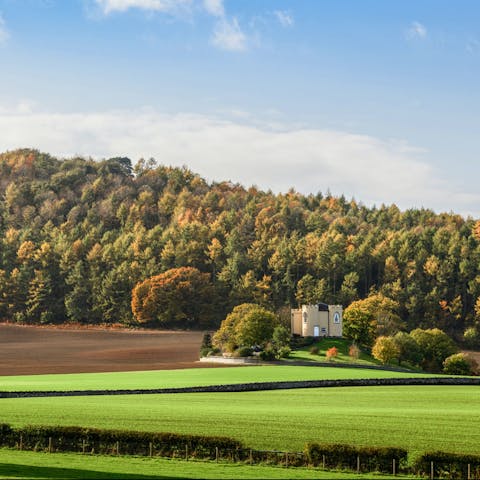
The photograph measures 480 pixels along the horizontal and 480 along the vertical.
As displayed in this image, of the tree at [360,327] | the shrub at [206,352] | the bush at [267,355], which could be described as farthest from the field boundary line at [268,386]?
the shrub at [206,352]

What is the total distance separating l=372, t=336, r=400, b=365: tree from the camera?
104 metres

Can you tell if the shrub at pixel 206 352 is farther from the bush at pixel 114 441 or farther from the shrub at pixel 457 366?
the bush at pixel 114 441

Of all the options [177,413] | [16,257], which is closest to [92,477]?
[177,413]

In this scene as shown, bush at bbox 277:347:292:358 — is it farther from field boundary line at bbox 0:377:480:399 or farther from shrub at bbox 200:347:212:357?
field boundary line at bbox 0:377:480:399

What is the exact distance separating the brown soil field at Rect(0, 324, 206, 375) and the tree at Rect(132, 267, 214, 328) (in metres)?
5.09

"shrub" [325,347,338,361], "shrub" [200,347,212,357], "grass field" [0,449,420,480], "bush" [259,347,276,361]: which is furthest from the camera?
"shrub" [200,347,212,357]

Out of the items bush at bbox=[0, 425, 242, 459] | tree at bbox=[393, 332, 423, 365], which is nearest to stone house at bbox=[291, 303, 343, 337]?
tree at bbox=[393, 332, 423, 365]

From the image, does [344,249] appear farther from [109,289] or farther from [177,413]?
[177,413]

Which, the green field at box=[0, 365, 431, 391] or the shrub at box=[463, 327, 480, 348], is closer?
the green field at box=[0, 365, 431, 391]

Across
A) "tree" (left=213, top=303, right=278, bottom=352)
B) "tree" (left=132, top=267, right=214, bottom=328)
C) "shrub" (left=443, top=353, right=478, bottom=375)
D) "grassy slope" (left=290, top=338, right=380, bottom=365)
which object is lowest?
"shrub" (left=443, top=353, right=478, bottom=375)

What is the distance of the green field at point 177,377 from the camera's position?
72062 mm

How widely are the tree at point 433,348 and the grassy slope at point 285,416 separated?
1592 inches

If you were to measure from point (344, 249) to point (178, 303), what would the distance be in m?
31.6

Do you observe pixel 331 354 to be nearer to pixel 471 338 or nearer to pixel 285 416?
pixel 471 338
